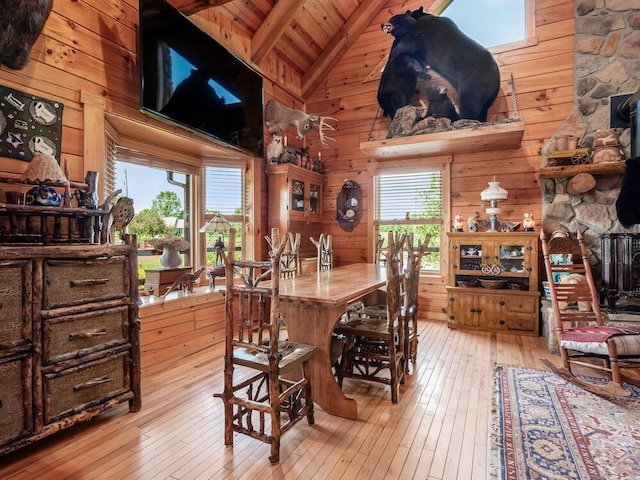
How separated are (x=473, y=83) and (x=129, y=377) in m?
4.64

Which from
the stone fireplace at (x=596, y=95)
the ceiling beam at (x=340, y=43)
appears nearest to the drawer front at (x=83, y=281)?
the ceiling beam at (x=340, y=43)

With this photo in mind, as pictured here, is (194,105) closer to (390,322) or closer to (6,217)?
(6,217)

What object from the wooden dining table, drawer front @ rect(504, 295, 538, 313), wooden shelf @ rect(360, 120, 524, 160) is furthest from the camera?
drawer front @ rect(504, 295, 538, 313)

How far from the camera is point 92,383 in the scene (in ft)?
6.84

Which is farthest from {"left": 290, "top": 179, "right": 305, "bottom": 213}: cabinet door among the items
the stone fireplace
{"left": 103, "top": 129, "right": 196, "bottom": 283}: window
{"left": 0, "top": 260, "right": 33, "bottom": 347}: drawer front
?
{"left": 0, "top": 260, "right": 33, "bottom": 347}: drawer front

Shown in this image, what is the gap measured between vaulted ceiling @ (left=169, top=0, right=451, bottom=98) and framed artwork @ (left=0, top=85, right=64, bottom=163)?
89.4 inches

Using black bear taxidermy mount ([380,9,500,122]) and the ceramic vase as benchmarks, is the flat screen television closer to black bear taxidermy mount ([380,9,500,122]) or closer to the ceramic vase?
the ceramic vase

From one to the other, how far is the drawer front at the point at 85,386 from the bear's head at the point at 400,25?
4.73 metres

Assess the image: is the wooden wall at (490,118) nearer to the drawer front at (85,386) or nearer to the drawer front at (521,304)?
the drawer front at (521,304)

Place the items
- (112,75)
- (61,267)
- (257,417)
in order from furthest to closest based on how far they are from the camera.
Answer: (112,75)
(257,417)
(61,267)

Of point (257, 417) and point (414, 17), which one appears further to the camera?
point (414, 17)

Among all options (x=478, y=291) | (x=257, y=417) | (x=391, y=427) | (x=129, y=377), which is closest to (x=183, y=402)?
(x=129, y=377)

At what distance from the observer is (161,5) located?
289 cm

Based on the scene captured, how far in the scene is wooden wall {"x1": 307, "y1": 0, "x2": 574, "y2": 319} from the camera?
4.32 m
